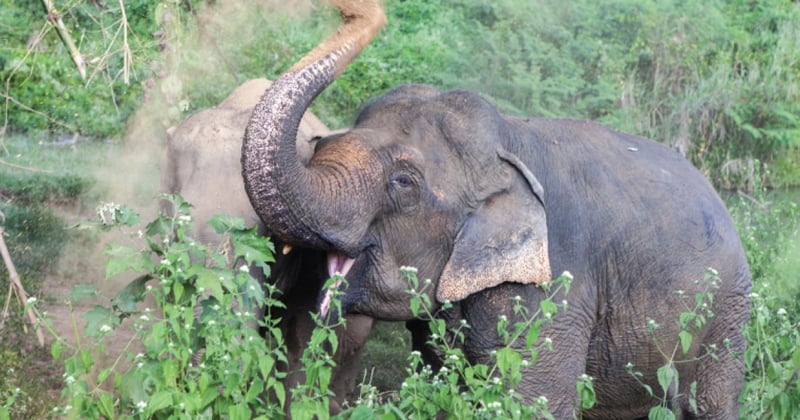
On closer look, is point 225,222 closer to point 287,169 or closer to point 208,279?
point 208,279

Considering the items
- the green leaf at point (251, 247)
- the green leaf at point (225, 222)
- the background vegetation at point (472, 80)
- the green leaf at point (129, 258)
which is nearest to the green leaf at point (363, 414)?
the green leaf at point (251, 247)

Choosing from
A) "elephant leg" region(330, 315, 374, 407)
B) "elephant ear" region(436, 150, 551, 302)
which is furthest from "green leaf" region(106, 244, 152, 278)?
"elephant leg" region(330, 315, 374, 407)

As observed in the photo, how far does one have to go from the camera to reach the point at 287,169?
5398 mm

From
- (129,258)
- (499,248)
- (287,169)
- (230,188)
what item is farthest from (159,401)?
(230,188)

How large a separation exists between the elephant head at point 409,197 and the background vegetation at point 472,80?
10.7ft

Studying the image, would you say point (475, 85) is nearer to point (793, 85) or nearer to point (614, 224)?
point (793, 85)

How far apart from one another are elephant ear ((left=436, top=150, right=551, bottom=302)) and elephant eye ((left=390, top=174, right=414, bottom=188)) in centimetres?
30

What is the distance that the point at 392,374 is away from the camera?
864cm

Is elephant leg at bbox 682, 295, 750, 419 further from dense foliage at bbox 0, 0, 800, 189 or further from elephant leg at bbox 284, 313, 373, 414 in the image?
dense foliage at bbox 0, 0, 800, 189

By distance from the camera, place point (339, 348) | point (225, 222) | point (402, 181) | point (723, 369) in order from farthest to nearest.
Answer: point (339, 348)
point (723, 369)
point (402, 181)
point (225, 222)

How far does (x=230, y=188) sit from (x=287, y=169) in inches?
40.2

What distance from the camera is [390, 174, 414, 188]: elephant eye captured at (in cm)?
580

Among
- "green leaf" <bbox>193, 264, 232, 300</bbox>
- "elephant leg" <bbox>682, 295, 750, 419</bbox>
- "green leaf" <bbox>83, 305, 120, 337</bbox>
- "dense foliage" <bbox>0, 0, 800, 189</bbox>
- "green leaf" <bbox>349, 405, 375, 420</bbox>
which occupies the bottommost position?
"dense foliage" <bbox>0, 0, 800, 189</bbox>

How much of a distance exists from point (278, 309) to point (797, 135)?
28.7ft
